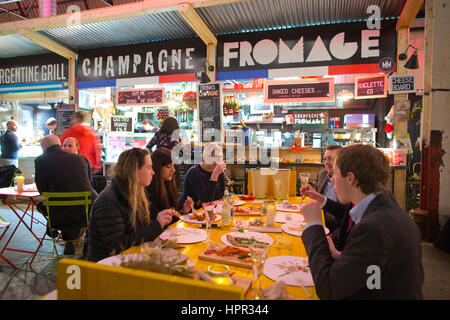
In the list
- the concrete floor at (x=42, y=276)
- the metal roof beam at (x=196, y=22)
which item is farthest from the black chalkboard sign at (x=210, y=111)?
the concrete floor at (x=42, y=276)

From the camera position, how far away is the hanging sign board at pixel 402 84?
4613mm

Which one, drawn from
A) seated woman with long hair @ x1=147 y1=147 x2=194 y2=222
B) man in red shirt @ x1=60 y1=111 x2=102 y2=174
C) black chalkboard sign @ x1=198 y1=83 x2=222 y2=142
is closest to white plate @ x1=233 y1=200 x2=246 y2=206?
seated woman with long hair @ x1=147 y1=147 x2=194 y2=222

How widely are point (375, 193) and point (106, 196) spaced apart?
1.61 meters

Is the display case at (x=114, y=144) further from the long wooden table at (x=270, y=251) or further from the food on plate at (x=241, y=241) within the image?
the food on plate at (x=241, y=241)

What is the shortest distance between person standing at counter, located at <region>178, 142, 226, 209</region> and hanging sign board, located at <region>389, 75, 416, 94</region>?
3.21m

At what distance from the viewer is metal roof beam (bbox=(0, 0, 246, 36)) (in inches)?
179

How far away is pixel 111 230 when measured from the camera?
71.7 inches

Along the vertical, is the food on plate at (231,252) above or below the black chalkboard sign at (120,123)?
below

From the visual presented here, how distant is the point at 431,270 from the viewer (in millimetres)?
2885

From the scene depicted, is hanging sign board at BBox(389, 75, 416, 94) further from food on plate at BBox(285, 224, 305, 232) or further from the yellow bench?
the yellow bench

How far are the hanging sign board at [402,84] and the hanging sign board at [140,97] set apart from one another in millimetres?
4507

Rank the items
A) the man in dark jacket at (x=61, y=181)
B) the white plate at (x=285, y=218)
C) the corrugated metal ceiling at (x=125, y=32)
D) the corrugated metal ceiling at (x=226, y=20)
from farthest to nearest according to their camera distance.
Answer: the corrugated metal ceiling at (x=125, y=32)
the corrugated metal ceiling at (x=226, y=20)
the man in dark jacket at (x=61, y=181)
the white plate at (x=285, y=218)
